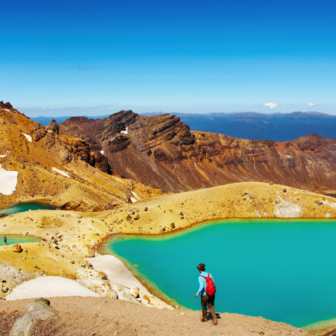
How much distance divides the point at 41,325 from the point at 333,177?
182 meters

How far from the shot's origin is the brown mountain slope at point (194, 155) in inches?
5650

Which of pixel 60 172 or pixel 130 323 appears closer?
pixel 130 323

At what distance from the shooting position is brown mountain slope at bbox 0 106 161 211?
2680 inches

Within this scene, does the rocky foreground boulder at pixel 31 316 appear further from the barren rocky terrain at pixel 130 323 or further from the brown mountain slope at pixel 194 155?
the brown mountain slope at pixel 194 155

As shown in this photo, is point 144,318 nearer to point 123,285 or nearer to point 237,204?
point 123,285

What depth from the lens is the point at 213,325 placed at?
14.6 metres

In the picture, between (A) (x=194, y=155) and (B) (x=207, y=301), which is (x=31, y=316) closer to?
(B) (x=207, y=301)

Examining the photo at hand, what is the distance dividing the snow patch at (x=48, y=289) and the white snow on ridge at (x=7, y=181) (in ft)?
183

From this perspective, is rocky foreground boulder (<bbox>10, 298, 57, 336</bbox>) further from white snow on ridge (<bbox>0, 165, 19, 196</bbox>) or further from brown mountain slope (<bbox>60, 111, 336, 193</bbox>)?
brown mountain slope (<bbox>60, 111, 336, 193</bbox>)

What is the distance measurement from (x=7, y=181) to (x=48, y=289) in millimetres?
61046

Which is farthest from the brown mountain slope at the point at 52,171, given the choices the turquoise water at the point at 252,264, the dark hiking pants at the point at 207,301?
the dark hiking pants at the point at 207,301

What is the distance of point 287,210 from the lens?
55.5 metres

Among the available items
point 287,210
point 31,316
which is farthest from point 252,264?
point 31,316

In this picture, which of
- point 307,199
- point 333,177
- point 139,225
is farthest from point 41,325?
point 333,177
